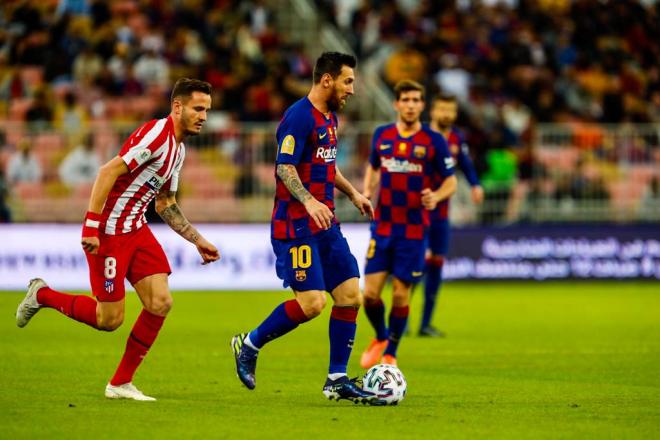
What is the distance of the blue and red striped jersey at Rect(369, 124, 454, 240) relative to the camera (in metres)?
12.3

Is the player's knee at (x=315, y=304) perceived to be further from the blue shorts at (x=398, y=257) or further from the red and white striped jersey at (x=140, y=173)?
the blue shorts at (x=398, y=257)

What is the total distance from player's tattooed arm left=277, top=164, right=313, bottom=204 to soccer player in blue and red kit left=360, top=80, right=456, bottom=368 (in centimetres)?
304

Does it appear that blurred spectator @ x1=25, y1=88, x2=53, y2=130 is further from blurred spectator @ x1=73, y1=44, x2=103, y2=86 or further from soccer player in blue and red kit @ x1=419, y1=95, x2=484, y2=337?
soccer player in blue and red kit @ x1=419, y1=95, x2=484, y2=337

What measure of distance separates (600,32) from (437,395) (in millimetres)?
21245

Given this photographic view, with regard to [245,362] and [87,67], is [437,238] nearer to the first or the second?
[245,362]

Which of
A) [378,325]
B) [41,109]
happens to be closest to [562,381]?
[378,325]

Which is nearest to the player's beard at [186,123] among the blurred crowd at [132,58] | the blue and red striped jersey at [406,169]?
the blue and red striped jersey at [406,169]

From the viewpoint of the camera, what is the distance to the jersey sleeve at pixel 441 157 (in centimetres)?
1238

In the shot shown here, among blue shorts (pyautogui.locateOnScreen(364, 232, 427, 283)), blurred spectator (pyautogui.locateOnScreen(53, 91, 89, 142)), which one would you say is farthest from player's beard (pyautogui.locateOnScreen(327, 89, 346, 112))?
blurred spectator (pyautogui.locateOnScreen(53, 91, 89, 142))

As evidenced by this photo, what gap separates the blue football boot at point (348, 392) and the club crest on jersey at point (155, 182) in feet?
5.95

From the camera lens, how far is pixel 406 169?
12453mm

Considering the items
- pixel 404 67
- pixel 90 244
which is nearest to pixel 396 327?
pixel 90 244

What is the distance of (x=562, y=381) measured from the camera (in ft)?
34.4

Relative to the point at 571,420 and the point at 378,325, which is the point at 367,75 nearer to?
the point at 378,325
